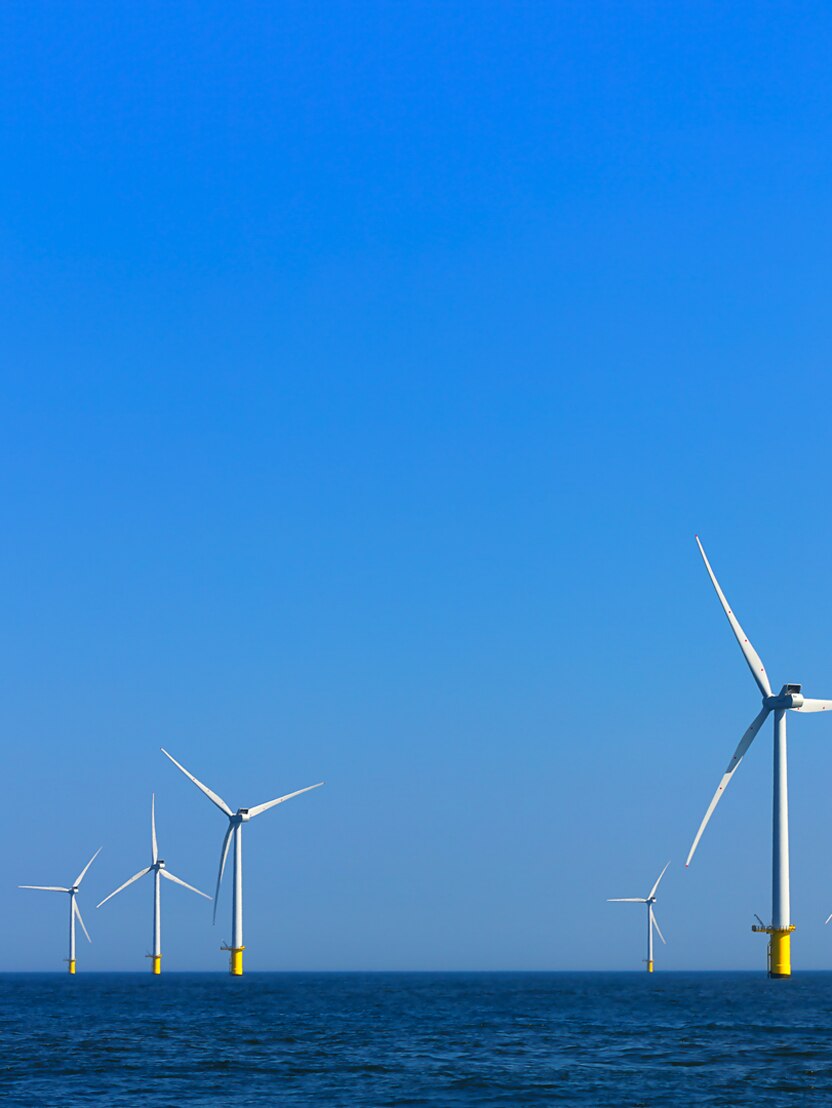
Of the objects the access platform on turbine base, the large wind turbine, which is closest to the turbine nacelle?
the large wind turbine

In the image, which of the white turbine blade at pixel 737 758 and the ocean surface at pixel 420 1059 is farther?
the white turbine blade at pixel 737 758

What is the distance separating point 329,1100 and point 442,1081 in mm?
8265

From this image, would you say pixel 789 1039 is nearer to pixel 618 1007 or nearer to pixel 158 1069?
pixel 158 1069

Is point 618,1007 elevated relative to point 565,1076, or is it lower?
lower

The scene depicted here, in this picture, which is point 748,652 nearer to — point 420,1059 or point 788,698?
point 788,698

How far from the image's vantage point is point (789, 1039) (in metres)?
91.2

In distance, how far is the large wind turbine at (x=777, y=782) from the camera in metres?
118

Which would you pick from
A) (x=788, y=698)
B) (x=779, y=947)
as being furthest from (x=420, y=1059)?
(x=788, y=698)

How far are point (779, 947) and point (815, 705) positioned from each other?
78.3 ft

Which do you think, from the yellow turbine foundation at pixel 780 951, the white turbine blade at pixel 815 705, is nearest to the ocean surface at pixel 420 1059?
the yellow turbine foundation at pixel 780 951

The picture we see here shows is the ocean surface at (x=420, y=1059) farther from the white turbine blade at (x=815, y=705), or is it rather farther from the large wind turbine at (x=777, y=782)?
the white turbine blade at (x=815, y=705)

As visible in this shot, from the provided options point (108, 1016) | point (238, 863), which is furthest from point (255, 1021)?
point (238, 863)

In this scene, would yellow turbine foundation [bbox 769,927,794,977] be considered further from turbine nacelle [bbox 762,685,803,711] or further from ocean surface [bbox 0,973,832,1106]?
turbine nacelle [bbox 762,685,803,711]

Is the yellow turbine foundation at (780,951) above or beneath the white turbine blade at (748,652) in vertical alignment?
beneath
